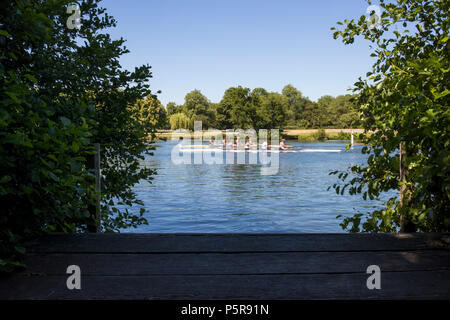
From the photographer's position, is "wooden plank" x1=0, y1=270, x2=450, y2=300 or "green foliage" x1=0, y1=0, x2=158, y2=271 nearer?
"wooden plank" x1=0, y1=270, x2=450, y2=300

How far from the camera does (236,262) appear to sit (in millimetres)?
2539

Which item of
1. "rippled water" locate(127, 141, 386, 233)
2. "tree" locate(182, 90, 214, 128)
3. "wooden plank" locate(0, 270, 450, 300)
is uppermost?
"tree" locate(182, 90, 214, 128)

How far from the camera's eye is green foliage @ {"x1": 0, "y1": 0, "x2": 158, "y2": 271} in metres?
2.34

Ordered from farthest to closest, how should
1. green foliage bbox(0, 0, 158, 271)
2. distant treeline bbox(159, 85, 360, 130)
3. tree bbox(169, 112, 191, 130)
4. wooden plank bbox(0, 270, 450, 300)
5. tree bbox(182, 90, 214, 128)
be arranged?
tree bbox(182, 90, 214, 128), tree bbox(169, 112, 191, 130), distant treeline bbox(159, 85, 360, 130), green foliage bbox(0, 0, 158, 271), wooden plank bbox(0, 270, 450, 300)

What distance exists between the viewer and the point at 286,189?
18.3 metres

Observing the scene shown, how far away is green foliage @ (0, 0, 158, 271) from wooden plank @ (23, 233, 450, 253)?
195 mm

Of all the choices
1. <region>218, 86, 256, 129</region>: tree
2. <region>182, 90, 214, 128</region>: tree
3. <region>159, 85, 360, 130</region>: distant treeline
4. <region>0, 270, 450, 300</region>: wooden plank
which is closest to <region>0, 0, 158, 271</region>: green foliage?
<region>0, 270, 450, 300</region>: wooden plank

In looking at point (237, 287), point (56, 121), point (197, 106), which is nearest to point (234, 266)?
point (237, 287)

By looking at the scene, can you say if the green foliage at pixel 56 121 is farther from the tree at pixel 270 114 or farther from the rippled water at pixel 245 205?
the tree at pixel 270 114

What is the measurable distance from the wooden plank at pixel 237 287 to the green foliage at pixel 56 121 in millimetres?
289

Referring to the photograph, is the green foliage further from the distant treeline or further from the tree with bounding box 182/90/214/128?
the tree with bounding box 182/90/214/128

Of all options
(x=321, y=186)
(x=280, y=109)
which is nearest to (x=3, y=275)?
(x=321, y=186)

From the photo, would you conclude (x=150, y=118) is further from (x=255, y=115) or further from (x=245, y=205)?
(x=255, y=115)

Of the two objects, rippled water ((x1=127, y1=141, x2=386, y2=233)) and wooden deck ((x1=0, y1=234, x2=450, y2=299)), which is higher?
wooden deck ((x1=0, y1=234, x2=450, y2=299))
